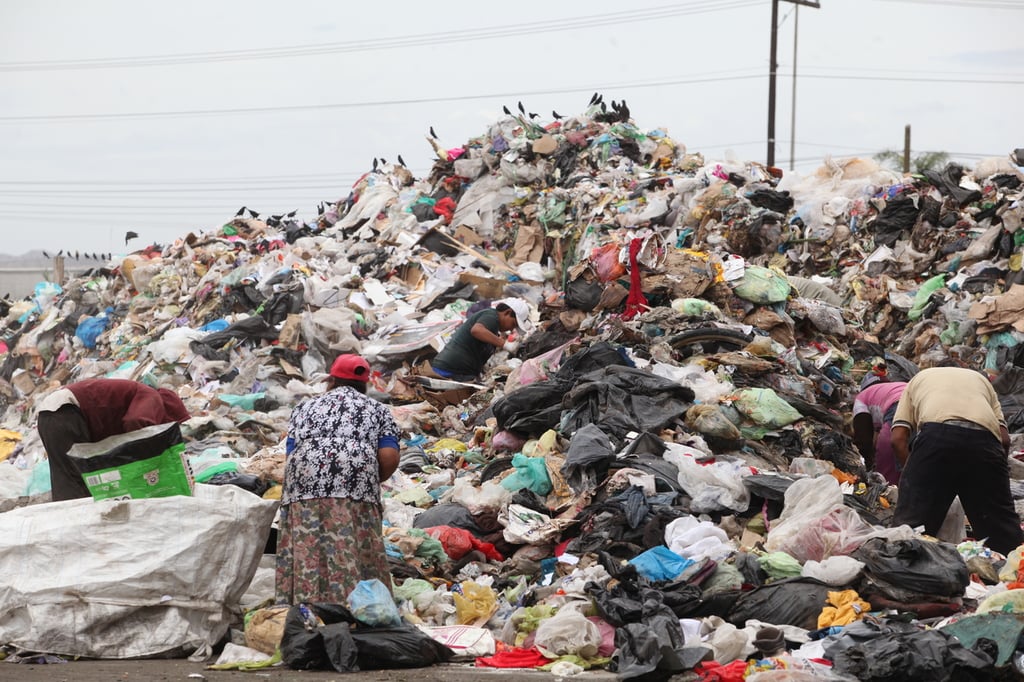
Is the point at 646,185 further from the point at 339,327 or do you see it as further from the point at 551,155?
the point at 339,327

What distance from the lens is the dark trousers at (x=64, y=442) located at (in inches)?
209

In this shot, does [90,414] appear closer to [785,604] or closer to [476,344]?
[785,604]

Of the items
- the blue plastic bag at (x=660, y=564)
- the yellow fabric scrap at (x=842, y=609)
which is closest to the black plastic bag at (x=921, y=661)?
the yellow fabric scrap at (x=842, y=609)

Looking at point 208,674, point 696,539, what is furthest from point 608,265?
point 208,674

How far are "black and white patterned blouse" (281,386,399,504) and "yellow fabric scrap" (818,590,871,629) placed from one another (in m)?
1.97

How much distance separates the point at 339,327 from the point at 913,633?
26.3 ft

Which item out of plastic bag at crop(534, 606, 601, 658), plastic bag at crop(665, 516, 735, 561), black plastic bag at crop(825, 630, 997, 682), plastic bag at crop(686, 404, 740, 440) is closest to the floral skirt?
plastic bag at crop(534, 606, 601, 658)

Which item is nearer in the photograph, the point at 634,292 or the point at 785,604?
the point at 785,604

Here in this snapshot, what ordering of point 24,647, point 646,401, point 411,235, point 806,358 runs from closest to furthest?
point 24,647
point 646,401
point 806,358
point 411,235

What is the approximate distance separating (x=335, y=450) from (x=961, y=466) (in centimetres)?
291

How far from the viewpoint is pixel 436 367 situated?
1024 centimetres

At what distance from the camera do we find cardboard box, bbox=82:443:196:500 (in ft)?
16.6

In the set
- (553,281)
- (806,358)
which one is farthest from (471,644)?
(553,281)

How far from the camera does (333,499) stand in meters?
5.05
